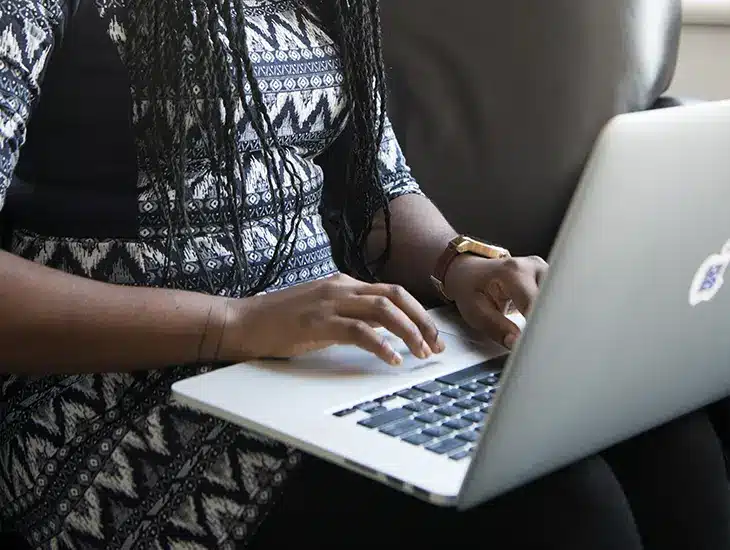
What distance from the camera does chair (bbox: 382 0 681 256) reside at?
53.7 inches

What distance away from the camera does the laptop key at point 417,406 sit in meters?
0.74

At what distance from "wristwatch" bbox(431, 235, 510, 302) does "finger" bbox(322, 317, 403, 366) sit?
236mm

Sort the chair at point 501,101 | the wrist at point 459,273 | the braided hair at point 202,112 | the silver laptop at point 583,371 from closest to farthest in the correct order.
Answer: the silver laptop at point 583,371, the braided hair at point 202,112, the wrist at point 459,273, the chair at point 501,101

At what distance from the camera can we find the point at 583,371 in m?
0.62

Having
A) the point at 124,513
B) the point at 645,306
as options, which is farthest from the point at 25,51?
the point at 645,306

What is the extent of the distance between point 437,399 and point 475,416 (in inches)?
1.5

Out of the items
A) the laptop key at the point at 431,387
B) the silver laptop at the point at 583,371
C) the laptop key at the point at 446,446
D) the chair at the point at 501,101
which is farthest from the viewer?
the chair at the point at 501,101

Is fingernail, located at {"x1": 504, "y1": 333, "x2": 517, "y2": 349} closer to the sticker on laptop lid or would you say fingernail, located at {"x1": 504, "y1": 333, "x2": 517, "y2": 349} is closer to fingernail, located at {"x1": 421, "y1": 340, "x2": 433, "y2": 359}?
fingernail, located at {"x1": 421, "y1": 340, "x2": 433, "y2": 359}

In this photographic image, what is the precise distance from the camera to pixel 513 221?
53.7 inches

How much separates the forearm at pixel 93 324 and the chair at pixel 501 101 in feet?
1.88

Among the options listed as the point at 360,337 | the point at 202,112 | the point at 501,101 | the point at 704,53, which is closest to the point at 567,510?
the point at 360,337

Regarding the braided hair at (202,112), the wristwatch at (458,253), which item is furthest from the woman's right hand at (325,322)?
the wristwatch at (458,253)

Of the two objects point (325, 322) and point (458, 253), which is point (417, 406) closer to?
point (325, 322)

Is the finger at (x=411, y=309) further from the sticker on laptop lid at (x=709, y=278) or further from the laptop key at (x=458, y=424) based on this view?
the sticker on laptop lid at (x=709, y=278)
